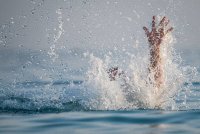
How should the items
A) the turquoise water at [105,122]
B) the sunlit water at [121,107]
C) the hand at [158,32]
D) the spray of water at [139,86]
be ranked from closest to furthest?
the turquoise water at [105,122], the sunlit water at [121,107], the hand at [158,32], the spray of water at [139,86]

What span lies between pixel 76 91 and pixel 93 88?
150 inches

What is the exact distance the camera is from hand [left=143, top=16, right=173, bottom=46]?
11755 millimetres

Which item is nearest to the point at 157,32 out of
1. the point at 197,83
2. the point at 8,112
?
the point at 8,112

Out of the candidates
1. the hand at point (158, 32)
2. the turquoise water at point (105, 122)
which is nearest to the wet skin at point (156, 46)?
the hand at point (158, 32)

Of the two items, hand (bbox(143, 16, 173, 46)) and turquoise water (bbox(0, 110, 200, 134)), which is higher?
hand (bbox(143, 16, 173, 46))

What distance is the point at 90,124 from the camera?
9.05m

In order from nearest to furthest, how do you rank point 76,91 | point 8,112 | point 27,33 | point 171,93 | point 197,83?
point 8,112 < point 171,93 < point 76,91 < point 197,83 < point 27,33

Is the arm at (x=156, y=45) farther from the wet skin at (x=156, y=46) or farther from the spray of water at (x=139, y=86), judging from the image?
the spray of water at (x=139, y=86)

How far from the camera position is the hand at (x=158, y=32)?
11755 mm

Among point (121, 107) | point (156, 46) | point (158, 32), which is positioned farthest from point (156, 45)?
point (121, 107)

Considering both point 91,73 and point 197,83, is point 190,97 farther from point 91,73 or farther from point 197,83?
point 197,83

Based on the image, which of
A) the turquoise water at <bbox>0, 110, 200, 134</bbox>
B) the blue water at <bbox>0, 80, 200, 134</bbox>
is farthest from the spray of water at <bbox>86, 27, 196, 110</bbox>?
the turquoise water at <bbox>0, 110, 200, 134</bbox>

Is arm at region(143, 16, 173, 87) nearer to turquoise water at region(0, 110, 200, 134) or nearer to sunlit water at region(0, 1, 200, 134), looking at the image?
sunlit water at region(0, 1, 200, 134)

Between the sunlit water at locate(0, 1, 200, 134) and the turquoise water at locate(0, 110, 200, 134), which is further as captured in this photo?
the sunlit water at locate(0, 1, 200, 134)
